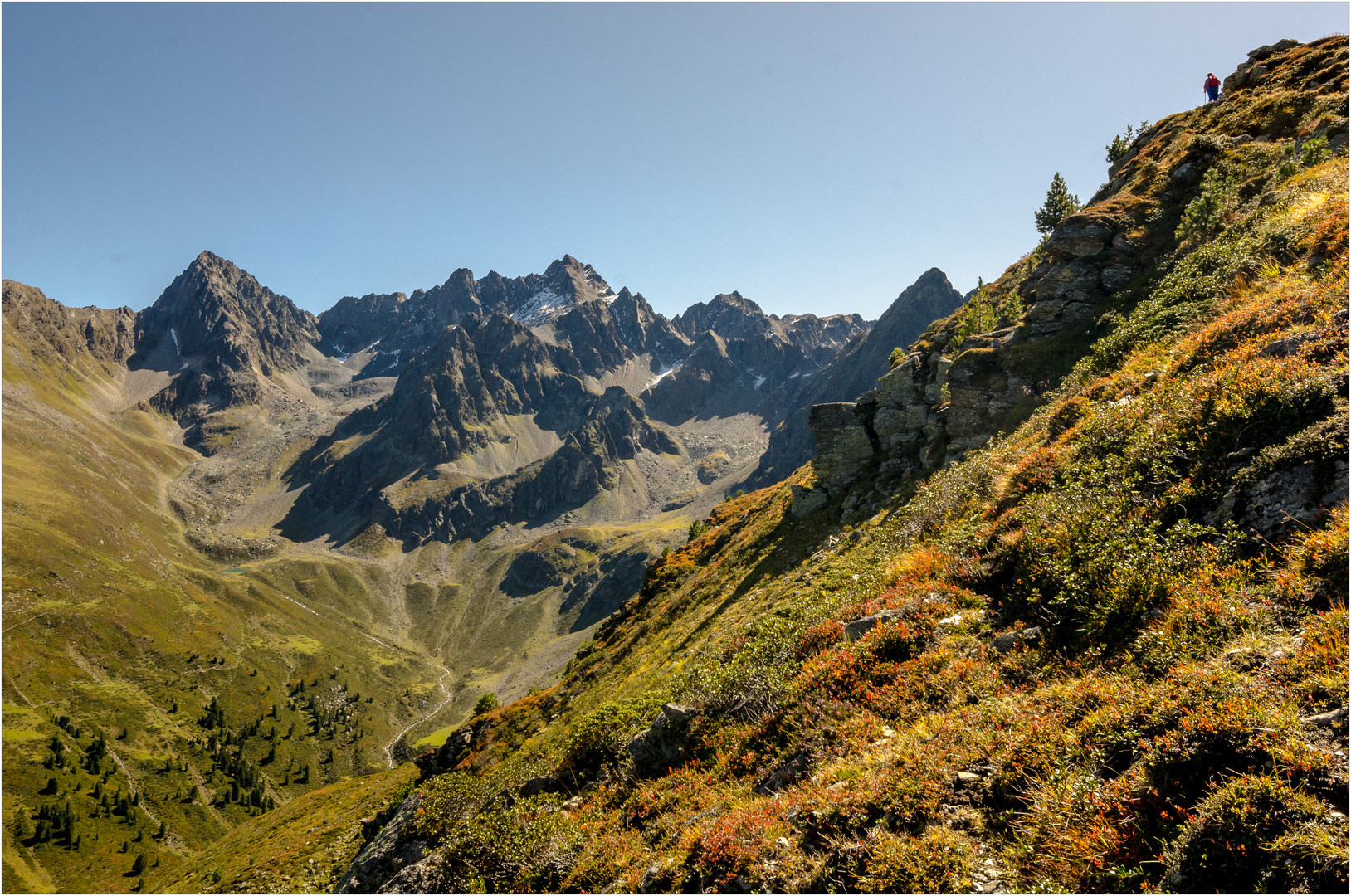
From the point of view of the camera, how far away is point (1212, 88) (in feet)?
166

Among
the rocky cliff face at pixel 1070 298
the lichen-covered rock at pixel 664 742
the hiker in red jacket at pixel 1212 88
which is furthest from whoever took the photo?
the hiker in red jacket at pixel 1212 88

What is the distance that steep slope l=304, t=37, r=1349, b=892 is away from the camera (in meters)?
6.46

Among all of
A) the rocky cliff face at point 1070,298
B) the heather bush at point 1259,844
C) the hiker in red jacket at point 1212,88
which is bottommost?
the heather bush at point 1259,844

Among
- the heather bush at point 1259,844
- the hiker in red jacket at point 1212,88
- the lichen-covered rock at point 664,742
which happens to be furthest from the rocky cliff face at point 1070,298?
the heather bush at point 1259,844

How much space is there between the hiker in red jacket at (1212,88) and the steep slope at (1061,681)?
35568 mm

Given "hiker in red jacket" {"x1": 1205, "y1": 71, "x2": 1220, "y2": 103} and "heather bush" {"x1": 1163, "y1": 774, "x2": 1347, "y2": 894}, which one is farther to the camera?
"hiker in red jacket" {"x1": 1205, "y1": 71, "x2": 1220, "y2": 103}

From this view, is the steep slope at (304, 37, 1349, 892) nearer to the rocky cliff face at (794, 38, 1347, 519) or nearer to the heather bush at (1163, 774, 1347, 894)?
the heather bush at (1163, 774, 1347, 894)

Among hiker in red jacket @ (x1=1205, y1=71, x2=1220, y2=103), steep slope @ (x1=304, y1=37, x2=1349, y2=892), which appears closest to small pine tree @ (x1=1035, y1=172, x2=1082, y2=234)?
hiker in red jacket @ (x1=1205, y1=71, x2=1220, y2=103)

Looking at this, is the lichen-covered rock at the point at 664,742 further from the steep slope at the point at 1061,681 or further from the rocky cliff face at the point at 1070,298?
the rocky cliff face at the point at 1070,298

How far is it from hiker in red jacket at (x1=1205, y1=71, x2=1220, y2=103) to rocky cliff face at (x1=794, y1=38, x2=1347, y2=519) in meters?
2.50

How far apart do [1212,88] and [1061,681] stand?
73.2 meters

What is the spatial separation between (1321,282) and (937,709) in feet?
56.5

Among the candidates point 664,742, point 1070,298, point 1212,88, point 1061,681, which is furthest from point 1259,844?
point 1212,88

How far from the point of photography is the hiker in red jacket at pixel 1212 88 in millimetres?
50656
